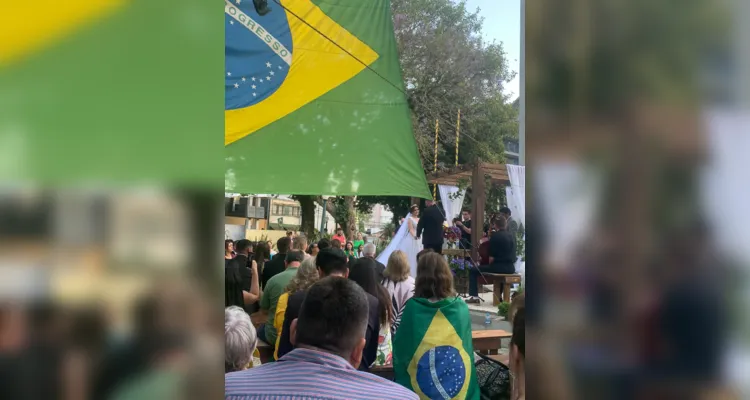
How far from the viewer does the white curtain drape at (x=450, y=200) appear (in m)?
11.2

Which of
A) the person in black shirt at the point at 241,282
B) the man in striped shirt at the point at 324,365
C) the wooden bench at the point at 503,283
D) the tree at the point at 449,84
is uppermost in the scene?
the tree at the point at 449,84

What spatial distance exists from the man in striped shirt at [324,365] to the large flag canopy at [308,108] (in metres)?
1.20

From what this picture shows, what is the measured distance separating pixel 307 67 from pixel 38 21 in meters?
2.51

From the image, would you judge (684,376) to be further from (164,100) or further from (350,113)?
(350,113)

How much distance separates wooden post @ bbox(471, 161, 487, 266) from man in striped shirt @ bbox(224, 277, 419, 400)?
7689 mm

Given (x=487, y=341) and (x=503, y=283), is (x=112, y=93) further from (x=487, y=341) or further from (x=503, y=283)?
(x=503, y=283)

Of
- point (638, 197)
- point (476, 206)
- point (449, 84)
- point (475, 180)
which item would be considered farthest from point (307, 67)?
point (449, 84)

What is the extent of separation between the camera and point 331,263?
3654 mm

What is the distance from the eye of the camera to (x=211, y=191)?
0.66 meters

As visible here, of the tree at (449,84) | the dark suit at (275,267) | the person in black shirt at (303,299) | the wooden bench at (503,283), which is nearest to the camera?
the person in black shirt at (303,299)

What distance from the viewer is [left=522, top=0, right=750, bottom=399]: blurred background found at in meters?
0.62

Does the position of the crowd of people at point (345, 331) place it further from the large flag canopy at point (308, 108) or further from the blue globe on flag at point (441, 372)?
the large flag canopy at point (308, 108)

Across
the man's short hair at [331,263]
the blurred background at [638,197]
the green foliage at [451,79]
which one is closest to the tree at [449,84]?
the green foliage at [451,79]

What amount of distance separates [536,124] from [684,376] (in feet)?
1.09
